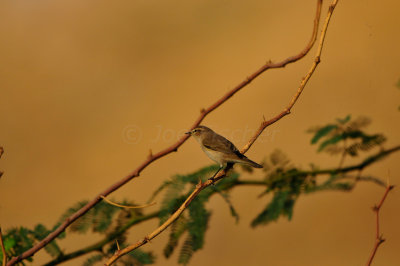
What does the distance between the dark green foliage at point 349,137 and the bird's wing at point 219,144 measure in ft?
1.17

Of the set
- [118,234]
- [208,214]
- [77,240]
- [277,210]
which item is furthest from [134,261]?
[77,240]

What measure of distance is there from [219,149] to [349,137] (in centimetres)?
54

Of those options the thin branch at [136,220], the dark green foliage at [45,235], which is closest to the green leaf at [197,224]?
the thin branch at [136,220]

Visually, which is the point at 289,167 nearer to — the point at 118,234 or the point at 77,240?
the point at 118,234

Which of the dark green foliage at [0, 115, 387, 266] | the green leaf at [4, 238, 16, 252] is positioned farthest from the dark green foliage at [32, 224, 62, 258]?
the green leaf at [4, 238, 16, 252]

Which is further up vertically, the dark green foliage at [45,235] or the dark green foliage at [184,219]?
the dark green foliage at [184,219]

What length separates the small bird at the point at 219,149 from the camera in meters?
1.96

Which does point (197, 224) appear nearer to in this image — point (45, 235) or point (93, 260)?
point (93, 260)

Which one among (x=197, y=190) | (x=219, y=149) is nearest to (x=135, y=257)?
(x=219, y=149)

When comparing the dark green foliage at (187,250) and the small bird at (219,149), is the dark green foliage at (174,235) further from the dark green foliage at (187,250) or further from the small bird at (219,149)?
the small bird at (219,149)

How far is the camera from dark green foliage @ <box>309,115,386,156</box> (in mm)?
2074

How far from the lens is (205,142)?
238 cm

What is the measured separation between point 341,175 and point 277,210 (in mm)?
281

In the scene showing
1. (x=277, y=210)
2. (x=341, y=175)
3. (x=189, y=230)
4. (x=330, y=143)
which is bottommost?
(x=189, y=230)
